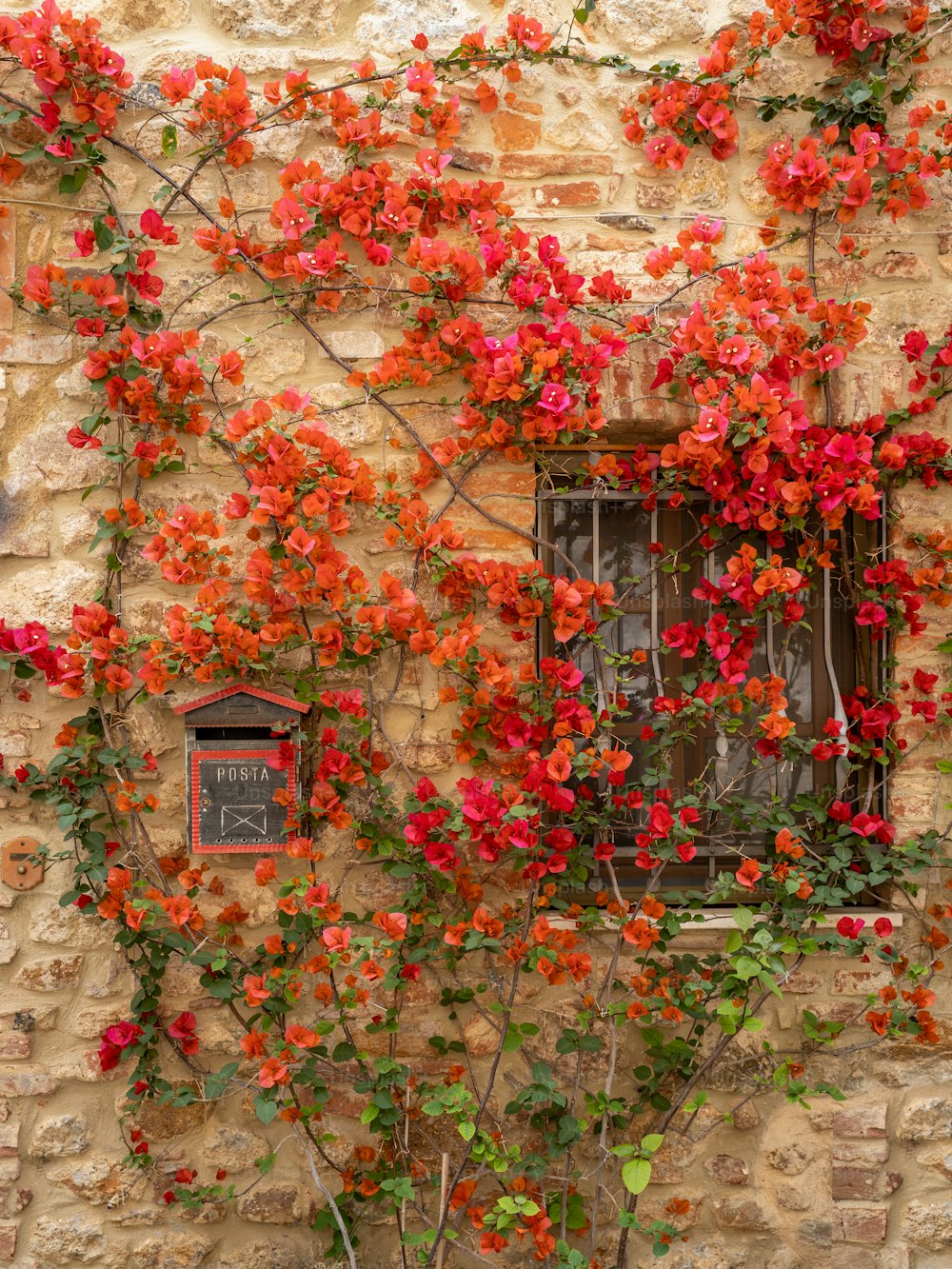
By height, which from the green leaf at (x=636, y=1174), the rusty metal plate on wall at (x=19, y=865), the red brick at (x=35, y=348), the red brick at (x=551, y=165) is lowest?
the green leaf at (x=636, y=1174)

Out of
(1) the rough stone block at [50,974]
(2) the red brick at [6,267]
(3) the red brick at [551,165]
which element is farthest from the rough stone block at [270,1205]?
(3) the red brick at [551,165]

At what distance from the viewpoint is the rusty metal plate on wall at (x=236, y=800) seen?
2.55 metres

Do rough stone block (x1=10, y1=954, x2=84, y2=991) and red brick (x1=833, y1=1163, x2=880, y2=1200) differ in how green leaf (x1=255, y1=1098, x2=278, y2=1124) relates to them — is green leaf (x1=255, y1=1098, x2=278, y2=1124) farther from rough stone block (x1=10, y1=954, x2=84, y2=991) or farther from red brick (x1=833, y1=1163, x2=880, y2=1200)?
red brick (x1=833, y1=1163, x2=880, y2=1200)

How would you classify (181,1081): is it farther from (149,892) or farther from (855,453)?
(855,453)

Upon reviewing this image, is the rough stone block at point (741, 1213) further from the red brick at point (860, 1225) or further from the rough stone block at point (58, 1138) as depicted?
the rough stone block at point (58, 1138)

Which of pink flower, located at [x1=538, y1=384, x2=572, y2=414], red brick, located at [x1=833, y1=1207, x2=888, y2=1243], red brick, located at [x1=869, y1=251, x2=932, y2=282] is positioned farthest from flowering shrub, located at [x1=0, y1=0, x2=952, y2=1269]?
red brick, located at [x1=833, y1=1207, x2=888, y2=1243]

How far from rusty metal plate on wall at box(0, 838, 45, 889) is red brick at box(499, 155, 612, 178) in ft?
7.16

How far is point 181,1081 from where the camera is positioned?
8.78ft

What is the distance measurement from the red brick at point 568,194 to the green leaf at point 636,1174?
2.39m

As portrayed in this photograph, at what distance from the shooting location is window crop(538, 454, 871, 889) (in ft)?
9.46

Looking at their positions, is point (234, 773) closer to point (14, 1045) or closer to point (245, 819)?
point (245, 819)

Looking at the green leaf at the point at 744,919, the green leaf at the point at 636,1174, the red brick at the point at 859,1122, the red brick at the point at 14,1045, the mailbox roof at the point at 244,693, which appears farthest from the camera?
the red brick at the point at 859,1122

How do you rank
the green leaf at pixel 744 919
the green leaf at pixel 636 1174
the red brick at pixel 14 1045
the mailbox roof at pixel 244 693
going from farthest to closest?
the red brick at pixel 14 1045 → the mailbox roof at pixel 244 693 → the green leaf at pixel 744 919 → the green leaf at pixel 636 1174


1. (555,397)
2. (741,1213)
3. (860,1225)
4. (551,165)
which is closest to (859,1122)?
(860,1225)
